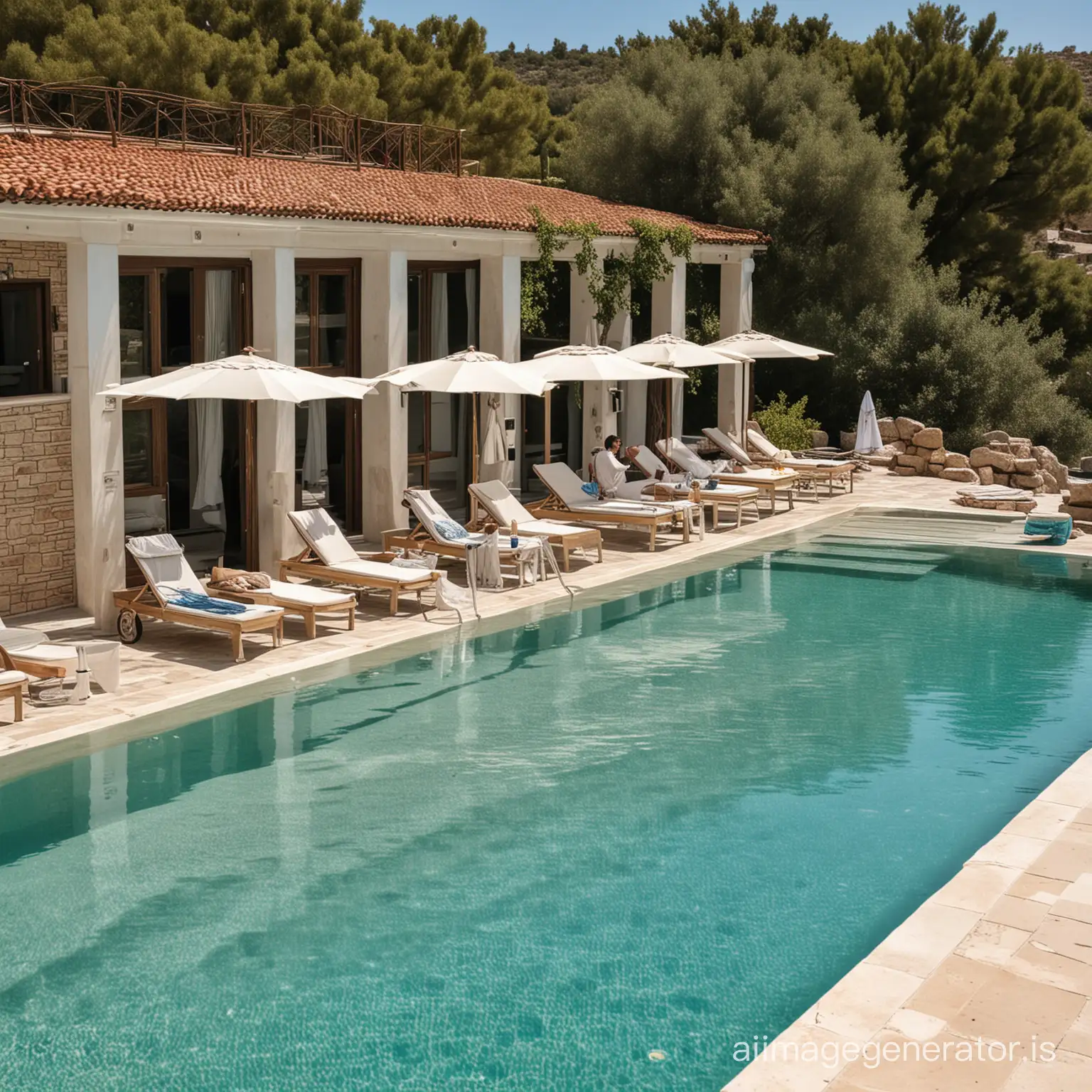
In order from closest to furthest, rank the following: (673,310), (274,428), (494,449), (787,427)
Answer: (274,428) < (494,449) < (673,310) < (787,427)

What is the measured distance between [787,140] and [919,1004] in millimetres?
26753

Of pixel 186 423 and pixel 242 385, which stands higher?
pixel 242 385

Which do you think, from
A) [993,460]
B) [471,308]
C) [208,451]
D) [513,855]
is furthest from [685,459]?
[513,855]

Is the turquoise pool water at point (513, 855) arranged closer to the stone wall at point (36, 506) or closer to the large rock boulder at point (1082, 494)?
the stone wall at point (36, 506)

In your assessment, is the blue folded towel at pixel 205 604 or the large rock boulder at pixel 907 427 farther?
the large rock boulder at pixel 907 427

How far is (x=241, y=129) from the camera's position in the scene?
2052 centimetres

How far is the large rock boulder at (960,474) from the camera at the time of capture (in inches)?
1064

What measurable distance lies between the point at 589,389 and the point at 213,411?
7.99 meters

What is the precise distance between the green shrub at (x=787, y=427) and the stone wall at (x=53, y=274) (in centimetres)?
1595

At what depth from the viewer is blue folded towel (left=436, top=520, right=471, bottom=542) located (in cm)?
1714

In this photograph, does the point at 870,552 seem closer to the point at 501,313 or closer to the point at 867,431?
the point at 501,313

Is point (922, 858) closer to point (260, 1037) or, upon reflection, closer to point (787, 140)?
point (260, 1037)

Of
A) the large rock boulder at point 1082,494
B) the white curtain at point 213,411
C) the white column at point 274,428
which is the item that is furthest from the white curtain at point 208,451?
the large rock boulder at point 1082,494

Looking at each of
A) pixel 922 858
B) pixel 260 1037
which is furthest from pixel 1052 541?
pixel 260 1037
